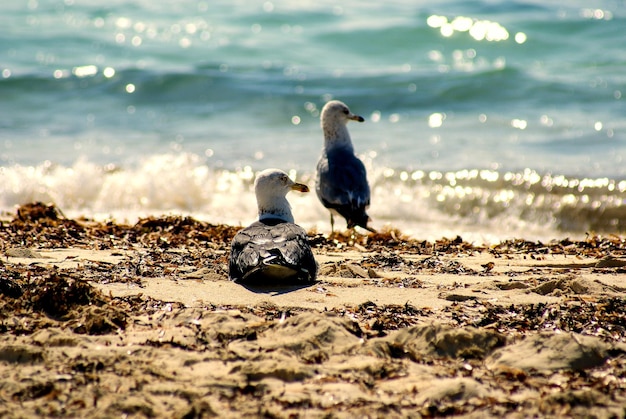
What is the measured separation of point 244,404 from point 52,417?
782mm

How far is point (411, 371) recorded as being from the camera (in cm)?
391

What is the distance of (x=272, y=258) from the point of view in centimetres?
541

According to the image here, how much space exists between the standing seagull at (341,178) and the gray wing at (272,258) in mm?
2516

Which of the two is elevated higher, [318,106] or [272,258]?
[318,106]

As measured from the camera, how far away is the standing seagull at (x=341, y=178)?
829 cm

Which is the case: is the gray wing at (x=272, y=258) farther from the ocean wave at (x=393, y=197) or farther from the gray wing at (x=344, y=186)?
the ocean wave at (x=393, y=197)

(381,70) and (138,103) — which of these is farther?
(381,70)

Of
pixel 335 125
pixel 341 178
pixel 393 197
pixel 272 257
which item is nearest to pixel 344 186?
pixel 341 178

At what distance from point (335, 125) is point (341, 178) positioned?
1.01 m

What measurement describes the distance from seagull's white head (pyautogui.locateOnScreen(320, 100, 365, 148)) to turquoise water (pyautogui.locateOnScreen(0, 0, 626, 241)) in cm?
129

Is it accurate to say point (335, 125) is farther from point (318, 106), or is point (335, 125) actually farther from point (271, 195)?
point (318, 106)

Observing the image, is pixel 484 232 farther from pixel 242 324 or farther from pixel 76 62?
pixel 76 62

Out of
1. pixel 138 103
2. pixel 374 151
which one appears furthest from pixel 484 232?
pixel 138 103

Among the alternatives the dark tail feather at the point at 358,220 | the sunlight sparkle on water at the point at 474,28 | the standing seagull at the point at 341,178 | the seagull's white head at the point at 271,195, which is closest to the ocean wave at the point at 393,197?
the standing seagull at the point at 341,178
